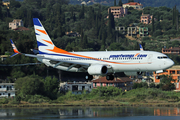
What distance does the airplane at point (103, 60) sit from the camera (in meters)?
70.9

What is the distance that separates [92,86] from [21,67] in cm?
3476

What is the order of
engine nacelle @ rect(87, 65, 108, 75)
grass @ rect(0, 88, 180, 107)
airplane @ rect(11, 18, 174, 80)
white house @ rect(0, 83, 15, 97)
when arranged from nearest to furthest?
airplane @ rect(11, 18, 174, 80), engine nacelle @ rect(87, 65, 108, 75), grass @ rect(0, 88, 180, 107), white house @ rect(0, 83, 15, 97)

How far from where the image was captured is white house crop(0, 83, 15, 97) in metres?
166

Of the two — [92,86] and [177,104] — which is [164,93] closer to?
[177,104]

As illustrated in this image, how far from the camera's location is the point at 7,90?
553 ft

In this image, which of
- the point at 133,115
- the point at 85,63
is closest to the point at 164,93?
the point at 133,115

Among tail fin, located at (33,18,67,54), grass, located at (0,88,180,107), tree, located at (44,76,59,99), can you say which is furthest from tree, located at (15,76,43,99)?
tail fin, located at (33,18,67,54)

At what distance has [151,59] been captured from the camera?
70.9m

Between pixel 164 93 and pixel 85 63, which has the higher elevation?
pixel 85 63

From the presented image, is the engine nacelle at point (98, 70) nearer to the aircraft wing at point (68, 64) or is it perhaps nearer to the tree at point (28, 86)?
the aircraft wing at point (68, 64)

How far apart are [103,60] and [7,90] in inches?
4011

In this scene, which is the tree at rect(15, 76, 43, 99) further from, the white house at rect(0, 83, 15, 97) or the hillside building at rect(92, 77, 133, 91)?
the hillside building at rect(92, 77, 133, 91)

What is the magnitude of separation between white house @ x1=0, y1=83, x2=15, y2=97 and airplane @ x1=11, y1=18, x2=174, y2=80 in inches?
3403

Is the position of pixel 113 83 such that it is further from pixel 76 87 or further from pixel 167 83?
pixel 167 83
